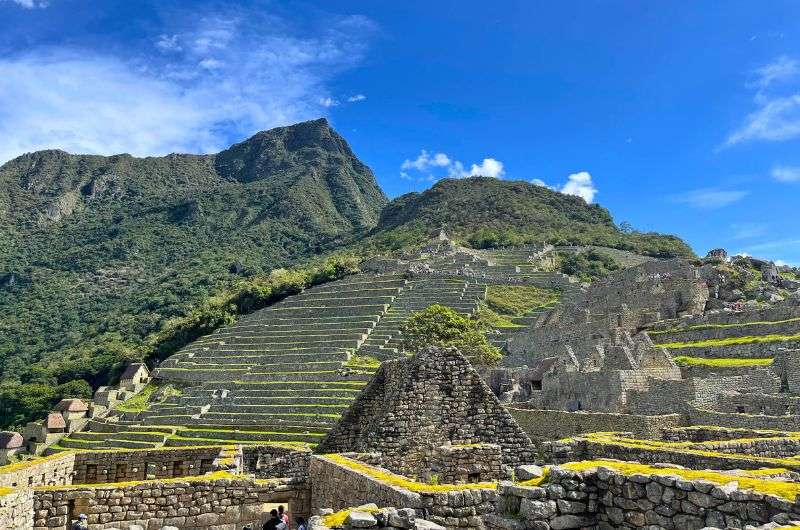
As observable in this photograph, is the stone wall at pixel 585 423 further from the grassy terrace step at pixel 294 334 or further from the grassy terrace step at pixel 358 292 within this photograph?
the grassy terrace step at pixel 358 292

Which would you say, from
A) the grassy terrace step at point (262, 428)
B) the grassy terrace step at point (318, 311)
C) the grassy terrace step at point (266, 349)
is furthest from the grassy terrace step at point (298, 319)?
the grassy terrace step at point (262, 428)

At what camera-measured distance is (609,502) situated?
443cm

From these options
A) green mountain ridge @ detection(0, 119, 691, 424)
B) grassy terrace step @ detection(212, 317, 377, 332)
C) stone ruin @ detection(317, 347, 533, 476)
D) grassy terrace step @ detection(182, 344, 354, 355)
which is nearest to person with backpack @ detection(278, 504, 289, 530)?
stone ruin @ detection(317, 347, 533, 476)

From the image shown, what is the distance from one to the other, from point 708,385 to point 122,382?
5551cm

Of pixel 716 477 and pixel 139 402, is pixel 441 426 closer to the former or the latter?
pixel 716 477

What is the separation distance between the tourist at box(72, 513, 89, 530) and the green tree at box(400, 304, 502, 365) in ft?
110

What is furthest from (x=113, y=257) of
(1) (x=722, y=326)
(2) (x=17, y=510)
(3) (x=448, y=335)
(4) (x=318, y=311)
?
(2) (x=17, y=510)

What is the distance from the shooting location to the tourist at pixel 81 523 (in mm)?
6355

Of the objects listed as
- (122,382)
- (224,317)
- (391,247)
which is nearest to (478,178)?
(391,247)

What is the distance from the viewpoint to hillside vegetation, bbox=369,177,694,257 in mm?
107438

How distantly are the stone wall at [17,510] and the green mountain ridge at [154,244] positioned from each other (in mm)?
69027

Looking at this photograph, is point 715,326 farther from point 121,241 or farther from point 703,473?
point 121,241

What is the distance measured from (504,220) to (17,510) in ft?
412

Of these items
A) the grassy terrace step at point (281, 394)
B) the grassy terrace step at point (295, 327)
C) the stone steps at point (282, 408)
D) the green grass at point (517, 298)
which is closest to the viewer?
the stone steps at point (282, 408)
